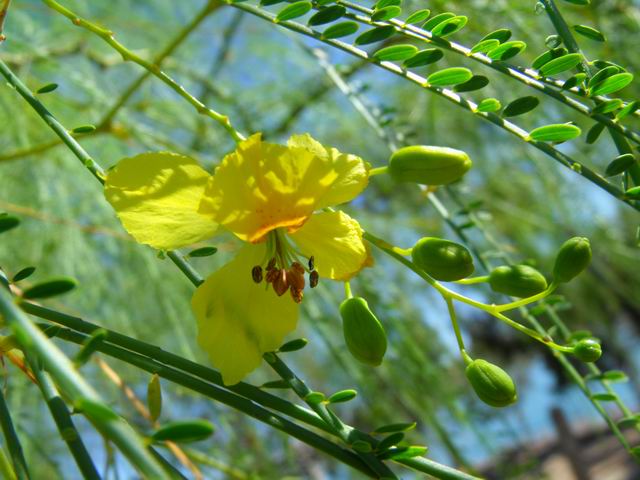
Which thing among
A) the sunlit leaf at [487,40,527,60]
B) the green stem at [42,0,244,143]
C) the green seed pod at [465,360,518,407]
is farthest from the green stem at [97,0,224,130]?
the green seed pod at [465,360,518,407]

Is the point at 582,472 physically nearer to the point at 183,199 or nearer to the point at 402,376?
the point at 402,376

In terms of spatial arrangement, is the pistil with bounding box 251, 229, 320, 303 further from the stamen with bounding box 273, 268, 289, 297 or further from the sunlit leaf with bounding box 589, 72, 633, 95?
the sunlit leaf with bounding box 589, 72, 633, 95

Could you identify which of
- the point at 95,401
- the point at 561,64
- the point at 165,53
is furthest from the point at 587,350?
the point at 165,53

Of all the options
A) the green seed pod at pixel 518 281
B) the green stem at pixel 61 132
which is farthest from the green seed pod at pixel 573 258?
the green stem at pixel 61 132

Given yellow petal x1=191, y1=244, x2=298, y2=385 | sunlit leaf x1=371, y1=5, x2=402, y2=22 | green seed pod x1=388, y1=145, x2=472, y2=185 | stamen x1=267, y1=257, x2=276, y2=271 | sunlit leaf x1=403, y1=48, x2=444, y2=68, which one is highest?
sunlit leaf x1=371, y1=5, x2=402, y2=22

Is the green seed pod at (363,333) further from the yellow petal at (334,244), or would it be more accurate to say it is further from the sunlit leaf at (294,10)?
the sunlit leaf at (294,10)

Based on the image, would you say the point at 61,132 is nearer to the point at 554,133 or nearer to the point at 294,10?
the point at 294,10

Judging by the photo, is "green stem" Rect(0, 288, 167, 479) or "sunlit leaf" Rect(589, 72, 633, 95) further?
"sunlit leaf" Rect(589, 72, 633, 95)
